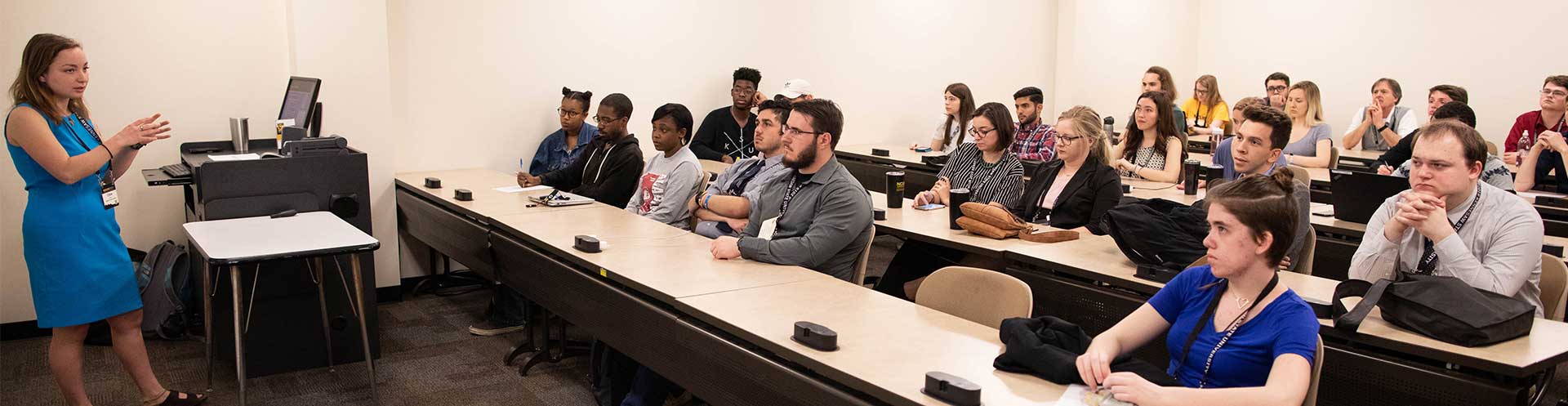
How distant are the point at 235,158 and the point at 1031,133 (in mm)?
4592

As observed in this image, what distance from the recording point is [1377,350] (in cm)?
253

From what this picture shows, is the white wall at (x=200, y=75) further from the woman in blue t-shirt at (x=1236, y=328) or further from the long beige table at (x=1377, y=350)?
the woman in blue t-shirt at (x=1236, y=328)

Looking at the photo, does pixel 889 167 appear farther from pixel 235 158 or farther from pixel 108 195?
pixel 108 195

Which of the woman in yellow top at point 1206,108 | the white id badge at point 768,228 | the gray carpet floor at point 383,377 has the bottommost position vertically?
the gray carpet floor at point 383,377

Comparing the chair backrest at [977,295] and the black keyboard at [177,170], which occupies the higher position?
the black keyboard at [177,170]

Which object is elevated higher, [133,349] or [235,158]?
[235,158]

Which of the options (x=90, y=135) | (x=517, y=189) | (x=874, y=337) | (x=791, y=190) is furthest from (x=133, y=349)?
(x=874, y=337)

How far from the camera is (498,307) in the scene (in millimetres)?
5047

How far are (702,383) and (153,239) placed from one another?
386 cm

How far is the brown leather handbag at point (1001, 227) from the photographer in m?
3.82

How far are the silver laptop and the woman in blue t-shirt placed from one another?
3.02 m

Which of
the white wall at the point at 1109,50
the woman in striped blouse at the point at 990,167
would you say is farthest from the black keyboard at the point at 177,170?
the white wall at the point at 1109,50

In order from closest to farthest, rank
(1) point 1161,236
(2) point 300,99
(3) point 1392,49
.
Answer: (1) point 1161,236 → (2) point 300,99 → (3) point 1392,49

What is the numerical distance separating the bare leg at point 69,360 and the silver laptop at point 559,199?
1.81 m
